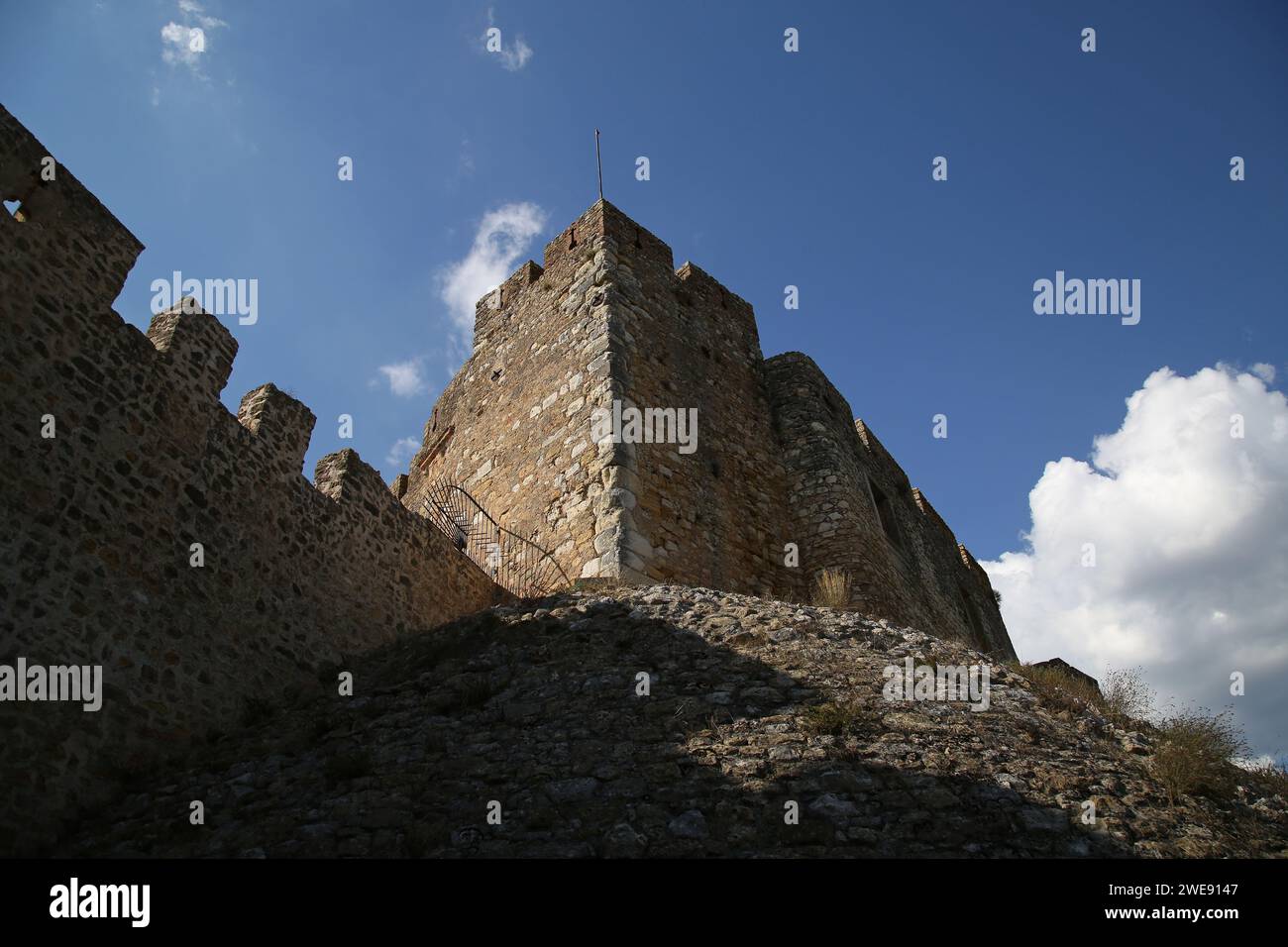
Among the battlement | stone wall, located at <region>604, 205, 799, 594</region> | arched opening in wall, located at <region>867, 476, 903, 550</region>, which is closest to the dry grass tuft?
stone wall, located at <region>604, 205, 799, 594</region>

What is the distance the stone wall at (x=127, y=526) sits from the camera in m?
4.84

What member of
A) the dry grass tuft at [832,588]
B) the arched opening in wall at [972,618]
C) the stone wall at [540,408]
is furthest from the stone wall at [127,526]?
the arched opening in wall at [972,618]

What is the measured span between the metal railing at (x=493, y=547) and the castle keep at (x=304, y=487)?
214mm

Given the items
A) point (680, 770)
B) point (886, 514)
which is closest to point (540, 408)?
point (886, 514)

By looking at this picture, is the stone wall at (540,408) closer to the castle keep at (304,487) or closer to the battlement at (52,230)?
the castle keep at (304,487)

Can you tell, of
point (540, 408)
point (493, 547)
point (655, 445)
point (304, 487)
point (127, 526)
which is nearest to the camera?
point (127, 526)

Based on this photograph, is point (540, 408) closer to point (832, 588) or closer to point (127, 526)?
point (832, 588)

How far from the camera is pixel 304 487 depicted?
765 cm

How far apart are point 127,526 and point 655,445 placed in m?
5.77

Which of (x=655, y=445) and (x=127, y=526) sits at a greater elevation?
(x=655, y=445)

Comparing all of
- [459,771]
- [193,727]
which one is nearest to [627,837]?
[459,771]

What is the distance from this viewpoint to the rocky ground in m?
4.00

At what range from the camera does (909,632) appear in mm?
6648

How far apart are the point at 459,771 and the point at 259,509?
3539 mm
